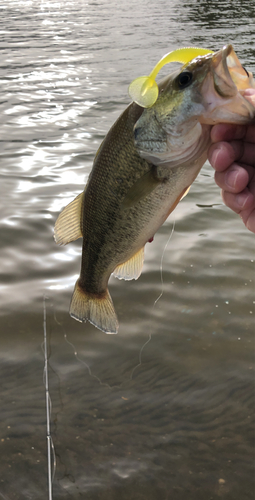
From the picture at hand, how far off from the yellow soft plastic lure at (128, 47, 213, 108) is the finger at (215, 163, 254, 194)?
0.50m

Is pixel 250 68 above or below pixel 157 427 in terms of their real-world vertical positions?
above

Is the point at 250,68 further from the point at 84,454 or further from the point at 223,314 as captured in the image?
the point at 84,454

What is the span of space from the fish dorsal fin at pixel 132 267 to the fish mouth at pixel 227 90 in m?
0.94

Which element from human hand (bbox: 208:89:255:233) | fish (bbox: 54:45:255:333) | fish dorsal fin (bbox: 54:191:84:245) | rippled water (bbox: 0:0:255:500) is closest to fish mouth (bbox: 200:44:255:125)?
fish (bbox: 54:45:255:333)

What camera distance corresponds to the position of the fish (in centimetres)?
167

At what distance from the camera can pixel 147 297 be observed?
3889mm

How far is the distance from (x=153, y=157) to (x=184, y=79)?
12.8 inches

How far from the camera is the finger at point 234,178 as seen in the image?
2.04 meters

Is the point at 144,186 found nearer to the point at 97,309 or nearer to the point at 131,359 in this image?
the point at 97,309

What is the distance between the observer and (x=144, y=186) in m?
1.93

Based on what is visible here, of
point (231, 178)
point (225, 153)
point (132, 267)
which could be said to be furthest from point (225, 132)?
point (132, 267)

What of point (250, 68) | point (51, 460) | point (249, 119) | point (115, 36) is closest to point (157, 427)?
point (51, 460)

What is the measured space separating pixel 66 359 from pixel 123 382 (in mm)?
465

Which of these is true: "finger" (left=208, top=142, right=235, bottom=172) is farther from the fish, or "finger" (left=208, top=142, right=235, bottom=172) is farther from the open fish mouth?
the open fish mouth
